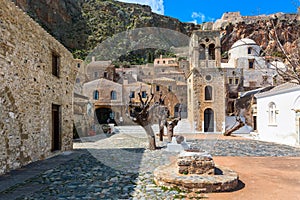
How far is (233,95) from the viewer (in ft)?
114

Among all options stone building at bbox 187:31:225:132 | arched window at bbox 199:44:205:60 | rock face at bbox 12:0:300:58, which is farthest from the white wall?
rock face at bbox 12:0:300:58

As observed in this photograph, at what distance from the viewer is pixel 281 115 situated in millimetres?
15477

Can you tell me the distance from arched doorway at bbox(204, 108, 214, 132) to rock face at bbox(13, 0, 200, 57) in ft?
123

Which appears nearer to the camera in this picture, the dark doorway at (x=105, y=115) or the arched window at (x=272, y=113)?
the arched window at (x=272, y=113)

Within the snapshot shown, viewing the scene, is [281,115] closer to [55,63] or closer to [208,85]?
[208,85]

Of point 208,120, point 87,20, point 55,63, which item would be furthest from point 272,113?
point 87,20

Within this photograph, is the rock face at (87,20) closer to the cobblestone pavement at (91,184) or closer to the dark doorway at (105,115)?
the dark doorway at (105,115)

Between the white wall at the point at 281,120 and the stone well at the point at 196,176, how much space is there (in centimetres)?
1049

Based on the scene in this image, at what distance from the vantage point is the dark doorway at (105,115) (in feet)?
108

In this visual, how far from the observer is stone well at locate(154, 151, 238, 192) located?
→ 5.14m

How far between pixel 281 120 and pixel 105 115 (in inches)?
923

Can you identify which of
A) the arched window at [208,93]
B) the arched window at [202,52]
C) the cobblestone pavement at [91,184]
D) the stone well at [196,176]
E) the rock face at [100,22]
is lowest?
the cobblestone pavement at [91,184]

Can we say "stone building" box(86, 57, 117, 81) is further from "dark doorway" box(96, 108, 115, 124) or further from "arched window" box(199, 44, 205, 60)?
"arched window" box(199, 44, 205, 60)

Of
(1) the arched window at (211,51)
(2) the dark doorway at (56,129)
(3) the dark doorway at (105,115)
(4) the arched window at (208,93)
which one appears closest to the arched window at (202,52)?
(1) the arched window at (211,51)
